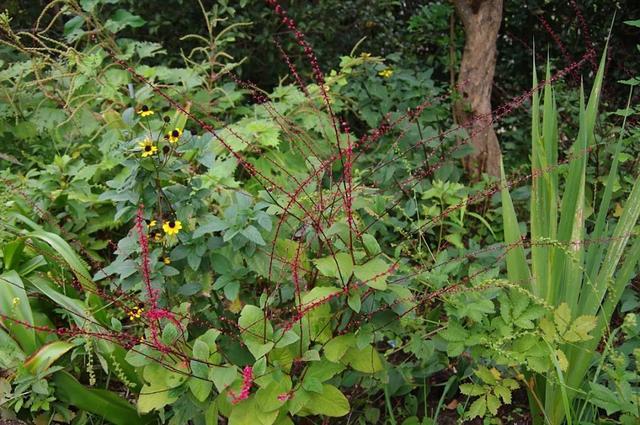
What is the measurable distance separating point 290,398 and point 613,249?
1039mm

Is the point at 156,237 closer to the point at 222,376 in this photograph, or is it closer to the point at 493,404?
the point at 222,376

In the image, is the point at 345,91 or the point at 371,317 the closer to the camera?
the point at 371,317

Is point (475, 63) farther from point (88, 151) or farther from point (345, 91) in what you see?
point (88, 151)

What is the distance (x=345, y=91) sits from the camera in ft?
12.1

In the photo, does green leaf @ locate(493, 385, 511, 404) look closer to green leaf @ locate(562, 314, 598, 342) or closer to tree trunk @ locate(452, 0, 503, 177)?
green leaf @ locate(562, 314, 598, 342)

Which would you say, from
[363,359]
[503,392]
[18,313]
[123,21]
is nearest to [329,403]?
[363,359]

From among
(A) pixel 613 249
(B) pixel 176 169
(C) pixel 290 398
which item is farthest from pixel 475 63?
(C) pixel 290 398

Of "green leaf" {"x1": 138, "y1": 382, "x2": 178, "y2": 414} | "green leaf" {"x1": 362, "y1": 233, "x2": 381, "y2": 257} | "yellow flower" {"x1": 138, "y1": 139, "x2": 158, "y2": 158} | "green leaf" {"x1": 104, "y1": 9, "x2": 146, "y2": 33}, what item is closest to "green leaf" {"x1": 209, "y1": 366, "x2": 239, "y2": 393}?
"green leaf" {"x1": 138, "y1": 382, "x2": 178, "y2": 414}

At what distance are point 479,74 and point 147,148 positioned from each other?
2044 millimetres

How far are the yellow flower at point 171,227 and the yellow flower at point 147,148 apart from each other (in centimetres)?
21

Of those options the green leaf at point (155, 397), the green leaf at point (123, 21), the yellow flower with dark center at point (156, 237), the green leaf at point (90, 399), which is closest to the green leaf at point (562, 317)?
the green leaf at point (155, 397)

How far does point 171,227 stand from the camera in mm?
2084

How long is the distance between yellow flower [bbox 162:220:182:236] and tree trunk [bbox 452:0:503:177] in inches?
73.1

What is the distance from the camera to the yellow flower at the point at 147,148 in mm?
2084
